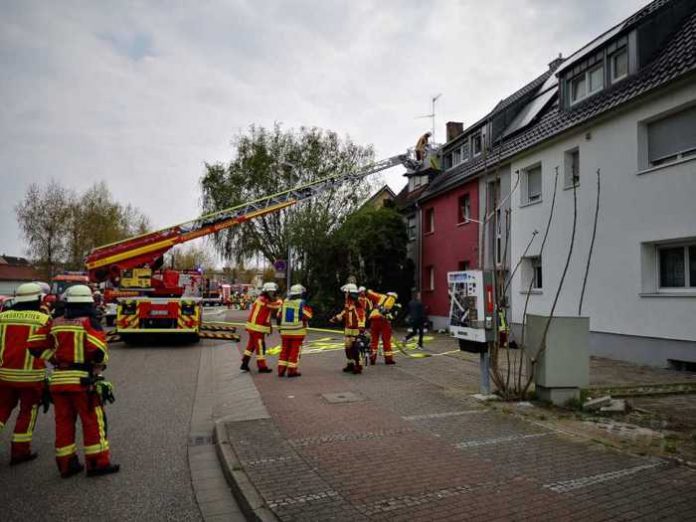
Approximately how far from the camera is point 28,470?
16.4 ft

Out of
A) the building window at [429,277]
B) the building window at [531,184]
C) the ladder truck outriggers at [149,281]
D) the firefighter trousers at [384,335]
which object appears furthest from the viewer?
the building window at [429,277]

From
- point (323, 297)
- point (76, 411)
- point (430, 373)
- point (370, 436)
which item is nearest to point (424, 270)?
point (323, 297)

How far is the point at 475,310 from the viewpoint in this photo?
766cm

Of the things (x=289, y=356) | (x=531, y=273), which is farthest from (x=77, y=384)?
(x=531, y=273)

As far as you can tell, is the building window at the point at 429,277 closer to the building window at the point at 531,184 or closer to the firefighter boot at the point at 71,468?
the building window at the point at 531,184

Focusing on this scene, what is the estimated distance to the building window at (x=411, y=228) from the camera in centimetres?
2594

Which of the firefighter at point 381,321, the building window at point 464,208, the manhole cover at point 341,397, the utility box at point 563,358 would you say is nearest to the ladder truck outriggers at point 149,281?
the firefighter at point 381,321

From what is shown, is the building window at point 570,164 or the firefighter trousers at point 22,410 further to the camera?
the building window at point 570,164

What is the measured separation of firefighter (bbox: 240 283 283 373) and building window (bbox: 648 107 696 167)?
8.93 m

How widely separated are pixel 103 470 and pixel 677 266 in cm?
1149

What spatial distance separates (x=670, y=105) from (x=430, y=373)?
764 centimetres

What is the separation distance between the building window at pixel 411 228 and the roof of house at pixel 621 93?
7862mm

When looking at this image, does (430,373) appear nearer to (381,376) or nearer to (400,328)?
(381,376)

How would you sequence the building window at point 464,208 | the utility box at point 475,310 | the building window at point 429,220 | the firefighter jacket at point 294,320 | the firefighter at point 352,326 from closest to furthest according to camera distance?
1. the utility box at point 475,310
2. the firefighter jacket at point 294,320
3. the firefighter at point 352,326
4. the building window at point 464,208
5. the building window at point 429,220
